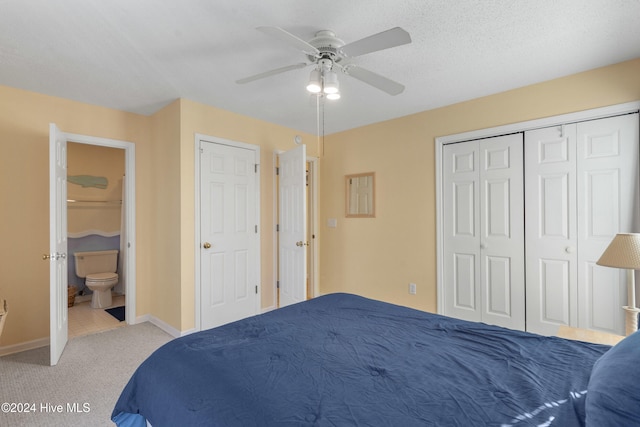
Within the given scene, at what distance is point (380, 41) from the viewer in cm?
157

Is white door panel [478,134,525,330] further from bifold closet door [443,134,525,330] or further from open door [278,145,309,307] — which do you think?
open door [278,145,309,307]

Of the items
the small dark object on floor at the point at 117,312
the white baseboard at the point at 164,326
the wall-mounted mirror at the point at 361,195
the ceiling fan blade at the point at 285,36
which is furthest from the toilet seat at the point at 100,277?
the ceiling fan blade at the point at 285,36

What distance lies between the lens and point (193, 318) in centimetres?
320

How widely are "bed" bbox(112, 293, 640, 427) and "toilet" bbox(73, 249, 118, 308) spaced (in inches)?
132

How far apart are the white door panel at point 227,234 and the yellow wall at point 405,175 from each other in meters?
1.23

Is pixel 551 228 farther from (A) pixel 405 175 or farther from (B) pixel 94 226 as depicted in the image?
(B) pixel 94 226

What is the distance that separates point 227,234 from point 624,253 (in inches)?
131

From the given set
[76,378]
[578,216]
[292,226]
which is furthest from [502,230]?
[76,378]

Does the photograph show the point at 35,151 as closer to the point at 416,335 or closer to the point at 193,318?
the point at 193,318

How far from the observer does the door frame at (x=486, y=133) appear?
249 centimetres

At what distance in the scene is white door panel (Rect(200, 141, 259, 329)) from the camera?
10.9 feet

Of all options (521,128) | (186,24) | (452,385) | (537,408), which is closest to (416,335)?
(452,385)

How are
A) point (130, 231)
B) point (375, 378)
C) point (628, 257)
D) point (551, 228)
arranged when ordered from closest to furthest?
point (375, 378)
point (628, 257)
point (551, 228)
point (130, 231)

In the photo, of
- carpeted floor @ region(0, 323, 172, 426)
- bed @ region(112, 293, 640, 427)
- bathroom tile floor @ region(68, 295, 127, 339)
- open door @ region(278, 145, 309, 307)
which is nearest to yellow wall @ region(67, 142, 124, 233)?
bathroom tile floor @ region(68, 295, 127, 339)
